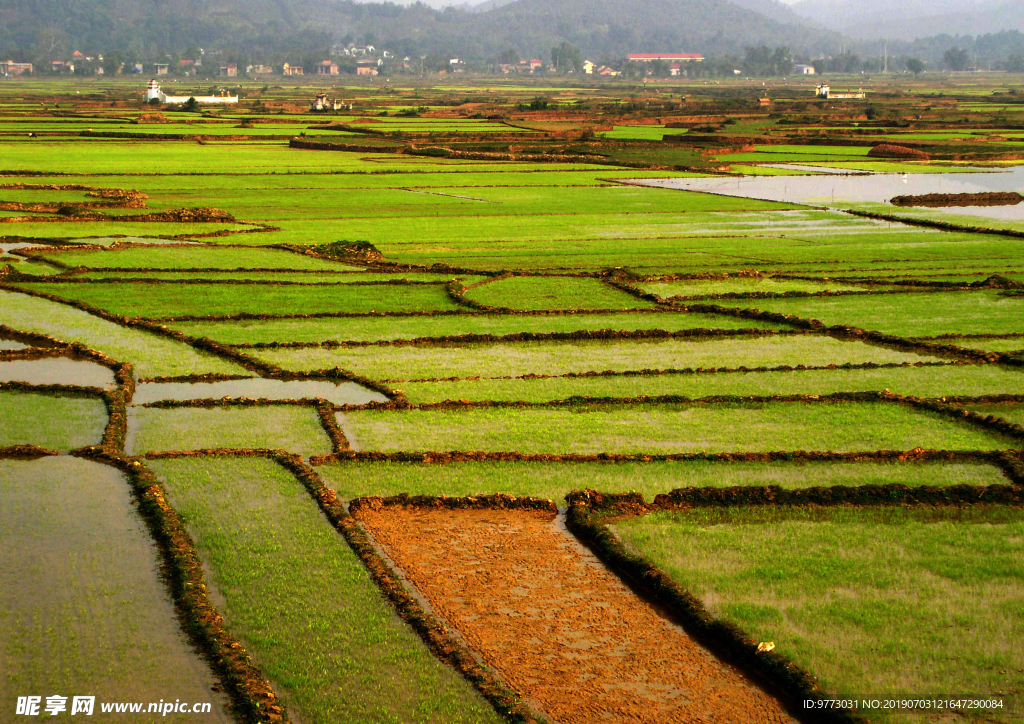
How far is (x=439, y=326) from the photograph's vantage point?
1638cm

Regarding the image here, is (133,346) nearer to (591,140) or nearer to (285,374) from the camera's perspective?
(285,374)

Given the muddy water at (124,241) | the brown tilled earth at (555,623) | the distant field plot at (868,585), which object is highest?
the muddy water at (124,241)

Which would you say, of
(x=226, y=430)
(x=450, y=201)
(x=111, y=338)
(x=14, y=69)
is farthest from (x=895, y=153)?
(x=14, y=69)

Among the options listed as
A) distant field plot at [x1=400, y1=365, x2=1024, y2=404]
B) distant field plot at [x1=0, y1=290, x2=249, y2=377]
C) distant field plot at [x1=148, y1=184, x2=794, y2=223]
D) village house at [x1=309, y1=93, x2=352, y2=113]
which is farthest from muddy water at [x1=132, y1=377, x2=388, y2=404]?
village house at [x1=309, y1=93, x2=352, y2=113]

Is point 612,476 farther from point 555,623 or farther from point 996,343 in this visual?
point 996,343

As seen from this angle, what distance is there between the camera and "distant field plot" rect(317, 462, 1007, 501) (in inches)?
394

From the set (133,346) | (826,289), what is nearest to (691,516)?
(133,346)

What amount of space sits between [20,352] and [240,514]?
6924 mm

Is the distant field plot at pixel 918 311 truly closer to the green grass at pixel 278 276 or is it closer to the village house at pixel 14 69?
the green grass at pixel 278 276

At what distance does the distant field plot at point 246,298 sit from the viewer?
56.4ft

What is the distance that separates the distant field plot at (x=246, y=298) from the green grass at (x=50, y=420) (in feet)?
14.5

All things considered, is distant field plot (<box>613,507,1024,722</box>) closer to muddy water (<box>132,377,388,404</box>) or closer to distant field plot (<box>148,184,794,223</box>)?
muddy water (<box>132,377,388,404</box>)

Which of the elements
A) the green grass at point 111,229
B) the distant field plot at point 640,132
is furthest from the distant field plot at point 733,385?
the distant field plot at point 640,132

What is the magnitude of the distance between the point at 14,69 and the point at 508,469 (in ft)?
631
